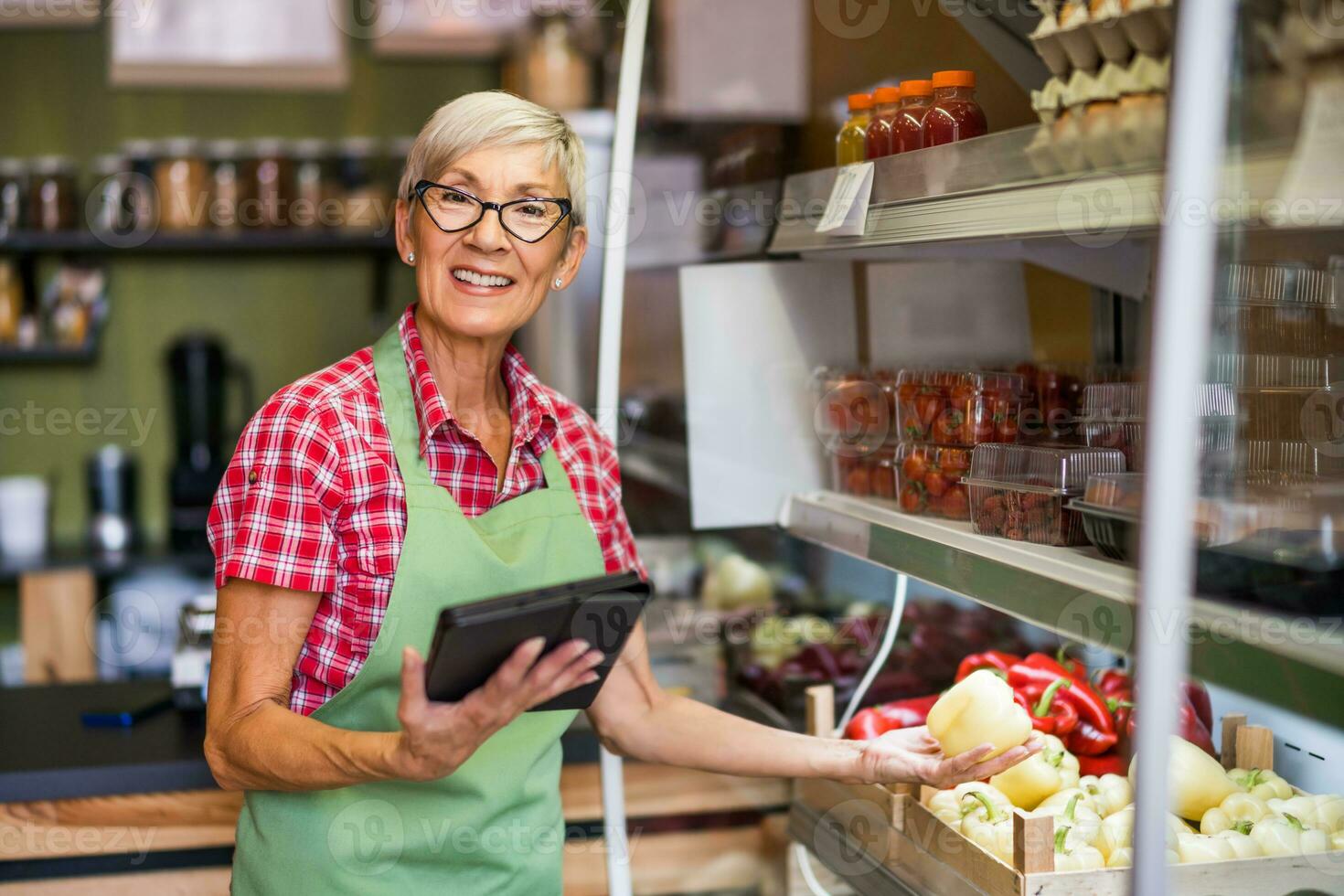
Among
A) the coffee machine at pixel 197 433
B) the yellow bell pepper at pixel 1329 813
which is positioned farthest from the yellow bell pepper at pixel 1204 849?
the coffee machine at pixel 197 433

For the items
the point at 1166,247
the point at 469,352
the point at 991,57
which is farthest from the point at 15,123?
the point at 1166,247

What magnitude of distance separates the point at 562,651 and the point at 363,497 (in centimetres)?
39

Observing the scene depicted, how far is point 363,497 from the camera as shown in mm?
1415

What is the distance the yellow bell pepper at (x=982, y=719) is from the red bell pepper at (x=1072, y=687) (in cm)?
22

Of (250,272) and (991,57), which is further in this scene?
(250,272)

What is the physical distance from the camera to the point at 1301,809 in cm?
131

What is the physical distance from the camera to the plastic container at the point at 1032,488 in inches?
50.5

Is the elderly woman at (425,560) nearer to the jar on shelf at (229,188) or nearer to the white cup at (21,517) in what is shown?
the jar on shelf at (229,188)

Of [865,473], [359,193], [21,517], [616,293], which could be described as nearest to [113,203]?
[359,193]

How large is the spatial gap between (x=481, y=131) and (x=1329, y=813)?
1161 millimetres

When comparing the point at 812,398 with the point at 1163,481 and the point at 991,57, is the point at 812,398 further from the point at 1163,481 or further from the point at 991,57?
the point at 1163,481

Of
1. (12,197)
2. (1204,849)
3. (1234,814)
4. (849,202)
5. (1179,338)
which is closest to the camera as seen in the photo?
(1179,338)

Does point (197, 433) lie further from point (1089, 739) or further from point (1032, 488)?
point (1032, 488)

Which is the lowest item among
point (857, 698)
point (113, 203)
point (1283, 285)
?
point (857, 698)
